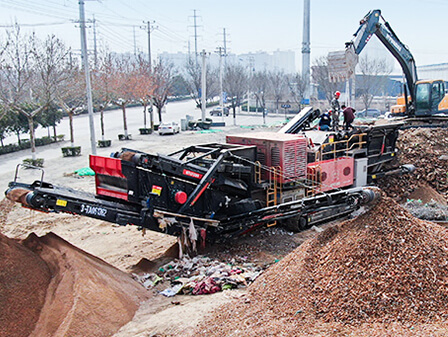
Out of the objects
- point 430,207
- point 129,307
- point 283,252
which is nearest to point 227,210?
point 283,252

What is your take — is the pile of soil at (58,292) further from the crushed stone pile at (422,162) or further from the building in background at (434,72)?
the building in background at (434,72)

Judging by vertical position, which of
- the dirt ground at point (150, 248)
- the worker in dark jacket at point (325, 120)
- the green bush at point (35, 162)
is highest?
the worker in dark jacket at point (325, 120)

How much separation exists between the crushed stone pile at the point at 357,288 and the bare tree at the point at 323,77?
1588 inches

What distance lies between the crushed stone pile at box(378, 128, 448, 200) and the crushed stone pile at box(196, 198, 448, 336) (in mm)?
7590

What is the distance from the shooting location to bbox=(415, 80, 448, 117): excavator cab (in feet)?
69.1

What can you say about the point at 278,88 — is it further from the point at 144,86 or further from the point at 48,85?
the point at 48,85

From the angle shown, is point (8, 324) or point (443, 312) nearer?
point (443, 312)

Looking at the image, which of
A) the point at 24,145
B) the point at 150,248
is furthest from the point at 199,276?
the point at 24,145

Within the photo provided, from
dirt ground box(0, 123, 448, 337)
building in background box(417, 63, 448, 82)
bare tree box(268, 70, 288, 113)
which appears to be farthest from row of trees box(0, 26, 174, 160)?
building in background box(417, 63, 448, 82)

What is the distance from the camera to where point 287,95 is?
6544 centimetres

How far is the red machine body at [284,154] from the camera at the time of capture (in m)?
10.2

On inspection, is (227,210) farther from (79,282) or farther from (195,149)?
(79,282)

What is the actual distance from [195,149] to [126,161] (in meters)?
2.34

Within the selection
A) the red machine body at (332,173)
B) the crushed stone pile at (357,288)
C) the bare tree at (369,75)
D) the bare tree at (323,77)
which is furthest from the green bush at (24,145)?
the bare tree at (369,75)
